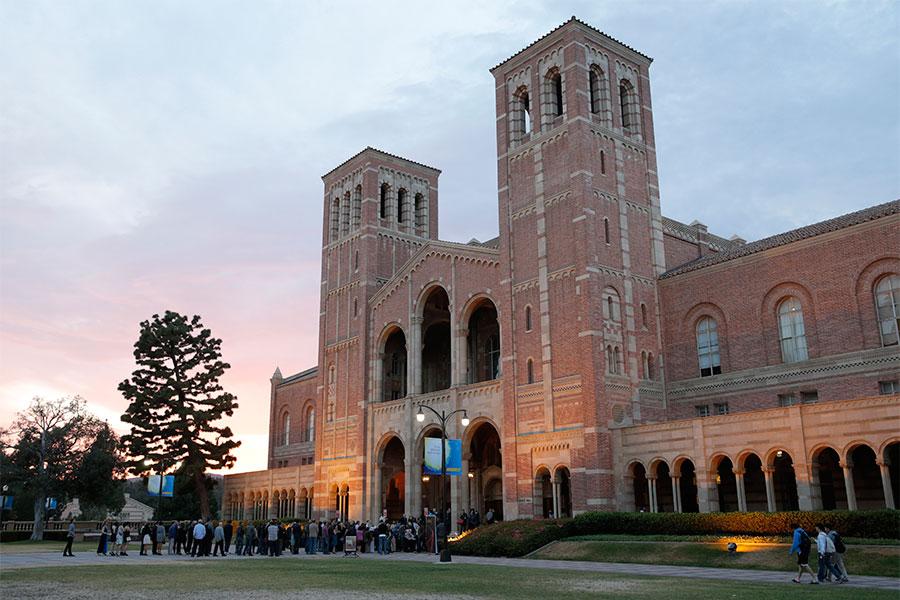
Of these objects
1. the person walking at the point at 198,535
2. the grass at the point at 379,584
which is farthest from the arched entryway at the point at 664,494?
the person walking at the point at 198,535

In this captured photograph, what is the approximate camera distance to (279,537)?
38406 mm

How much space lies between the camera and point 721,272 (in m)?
40.2

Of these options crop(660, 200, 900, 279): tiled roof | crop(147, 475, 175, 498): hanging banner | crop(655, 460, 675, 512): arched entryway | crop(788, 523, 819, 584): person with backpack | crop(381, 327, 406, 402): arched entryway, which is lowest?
crop(788, 523, 819, 584): person with backpack

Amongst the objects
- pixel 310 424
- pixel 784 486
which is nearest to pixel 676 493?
pixel 784 486

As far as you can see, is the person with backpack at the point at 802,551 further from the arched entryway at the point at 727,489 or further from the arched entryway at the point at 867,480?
the arched entryway at the point at 727,489

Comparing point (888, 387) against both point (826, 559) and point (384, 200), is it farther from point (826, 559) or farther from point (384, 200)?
point (384, 200)

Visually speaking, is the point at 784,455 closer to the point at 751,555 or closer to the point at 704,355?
the point at 704,355

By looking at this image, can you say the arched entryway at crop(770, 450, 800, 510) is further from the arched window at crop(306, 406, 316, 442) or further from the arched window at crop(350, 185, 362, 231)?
the arched window at crop(306, 406, 316, 442)

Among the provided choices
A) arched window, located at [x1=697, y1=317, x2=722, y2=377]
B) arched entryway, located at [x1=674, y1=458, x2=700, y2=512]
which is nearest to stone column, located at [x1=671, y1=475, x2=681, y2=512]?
arched entryway, located at [x1=674, y1=458, x2=700, y2=512]

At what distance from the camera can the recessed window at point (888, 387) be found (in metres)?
33.0

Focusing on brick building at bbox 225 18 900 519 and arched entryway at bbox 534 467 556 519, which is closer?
brick building at bbox 225 18 900 519

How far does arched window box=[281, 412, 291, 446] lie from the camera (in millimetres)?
70181

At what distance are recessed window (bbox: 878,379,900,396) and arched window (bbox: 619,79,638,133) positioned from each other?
19021 mm

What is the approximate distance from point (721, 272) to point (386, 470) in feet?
81.3
